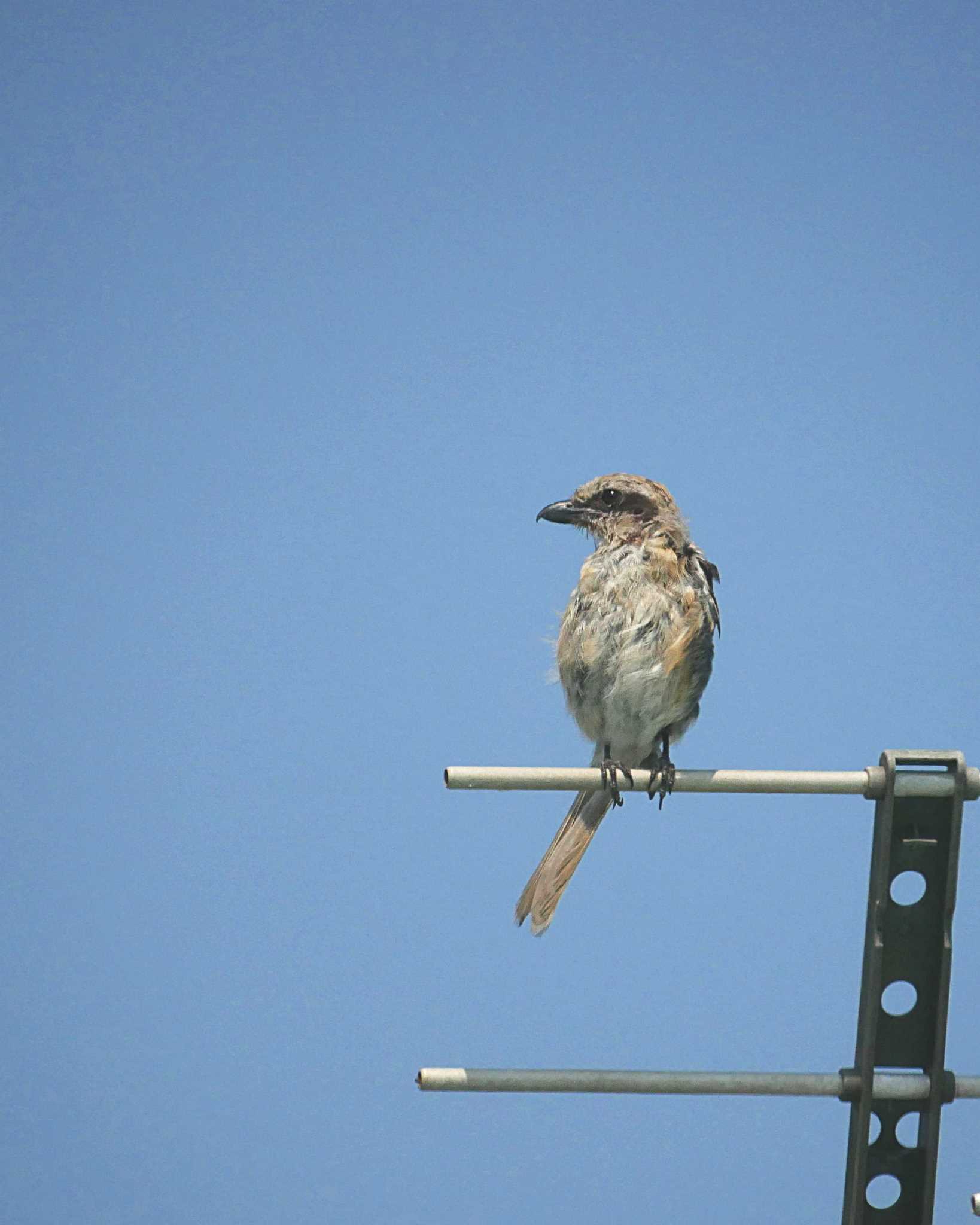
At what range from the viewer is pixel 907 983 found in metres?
2.39

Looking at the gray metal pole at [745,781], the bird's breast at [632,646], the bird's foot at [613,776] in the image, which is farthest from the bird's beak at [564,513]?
the gray metal pole at [745,781]

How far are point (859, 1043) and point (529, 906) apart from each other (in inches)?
51.7

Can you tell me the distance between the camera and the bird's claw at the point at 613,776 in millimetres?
2848

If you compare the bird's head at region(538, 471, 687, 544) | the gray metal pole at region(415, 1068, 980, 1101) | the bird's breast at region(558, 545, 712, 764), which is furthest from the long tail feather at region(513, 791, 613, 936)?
the gray metal pole at region(415, 1068, 980, 1101)

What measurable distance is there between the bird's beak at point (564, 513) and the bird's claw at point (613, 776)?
0.76m

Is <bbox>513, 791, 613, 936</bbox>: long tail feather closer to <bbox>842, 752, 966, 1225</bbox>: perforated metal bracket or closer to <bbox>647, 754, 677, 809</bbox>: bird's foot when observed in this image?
<bbox>647, 754, 677, 809</bbox>: bird's foot

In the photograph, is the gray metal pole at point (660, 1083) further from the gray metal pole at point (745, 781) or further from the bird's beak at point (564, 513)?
the bird's beak at point (564, 513)

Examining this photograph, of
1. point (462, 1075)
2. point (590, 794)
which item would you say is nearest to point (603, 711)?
point (590, 794)

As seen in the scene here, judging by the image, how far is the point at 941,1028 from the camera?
2373 millimetres

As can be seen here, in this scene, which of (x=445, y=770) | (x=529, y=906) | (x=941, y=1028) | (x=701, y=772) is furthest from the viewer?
(x=529, y=906)

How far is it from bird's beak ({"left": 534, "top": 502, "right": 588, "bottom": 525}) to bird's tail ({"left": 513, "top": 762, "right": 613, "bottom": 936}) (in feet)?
2.90

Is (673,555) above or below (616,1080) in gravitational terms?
above

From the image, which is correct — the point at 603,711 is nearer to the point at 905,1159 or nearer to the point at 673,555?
the point at 673,555

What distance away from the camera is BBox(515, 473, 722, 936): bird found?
3.73 meters
